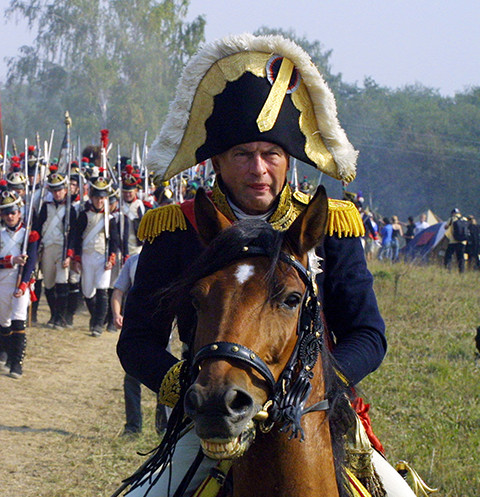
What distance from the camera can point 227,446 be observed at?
7.37 feet

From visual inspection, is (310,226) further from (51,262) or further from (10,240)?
(51,262)

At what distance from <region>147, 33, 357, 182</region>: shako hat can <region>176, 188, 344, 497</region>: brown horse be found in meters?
0.71

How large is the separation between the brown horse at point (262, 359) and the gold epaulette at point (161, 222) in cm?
64

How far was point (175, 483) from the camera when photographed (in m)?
3.19

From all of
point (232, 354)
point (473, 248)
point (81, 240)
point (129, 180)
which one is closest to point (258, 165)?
point (232, 354)

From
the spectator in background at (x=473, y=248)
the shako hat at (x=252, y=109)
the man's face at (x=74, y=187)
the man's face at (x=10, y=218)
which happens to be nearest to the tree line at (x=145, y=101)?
the spectator in background at (x=473, y=248)

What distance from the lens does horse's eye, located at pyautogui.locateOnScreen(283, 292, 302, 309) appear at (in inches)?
98.1

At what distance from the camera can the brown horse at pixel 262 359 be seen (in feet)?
7.34

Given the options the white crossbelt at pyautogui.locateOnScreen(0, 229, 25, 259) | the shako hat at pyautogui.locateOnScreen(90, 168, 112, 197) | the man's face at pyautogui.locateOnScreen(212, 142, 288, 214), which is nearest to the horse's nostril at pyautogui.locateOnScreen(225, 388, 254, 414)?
the man's face at pyautogui.locateOnScreen(212, 142, 288, 214)

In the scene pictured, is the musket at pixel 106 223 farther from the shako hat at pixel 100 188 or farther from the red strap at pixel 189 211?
the red strap at pixel 189 211

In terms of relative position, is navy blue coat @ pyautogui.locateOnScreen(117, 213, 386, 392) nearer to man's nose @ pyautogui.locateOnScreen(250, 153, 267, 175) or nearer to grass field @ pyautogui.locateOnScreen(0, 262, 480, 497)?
man's nose @ pyautogui.locateOnScreen(250, 153, 267, 175)

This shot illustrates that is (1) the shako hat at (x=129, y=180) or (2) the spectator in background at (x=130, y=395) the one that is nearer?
(2) the spectator in background at (x=130, y=395)

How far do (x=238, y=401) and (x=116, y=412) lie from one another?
22.5ft

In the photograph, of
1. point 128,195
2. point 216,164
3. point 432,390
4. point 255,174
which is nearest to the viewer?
point 255,174
